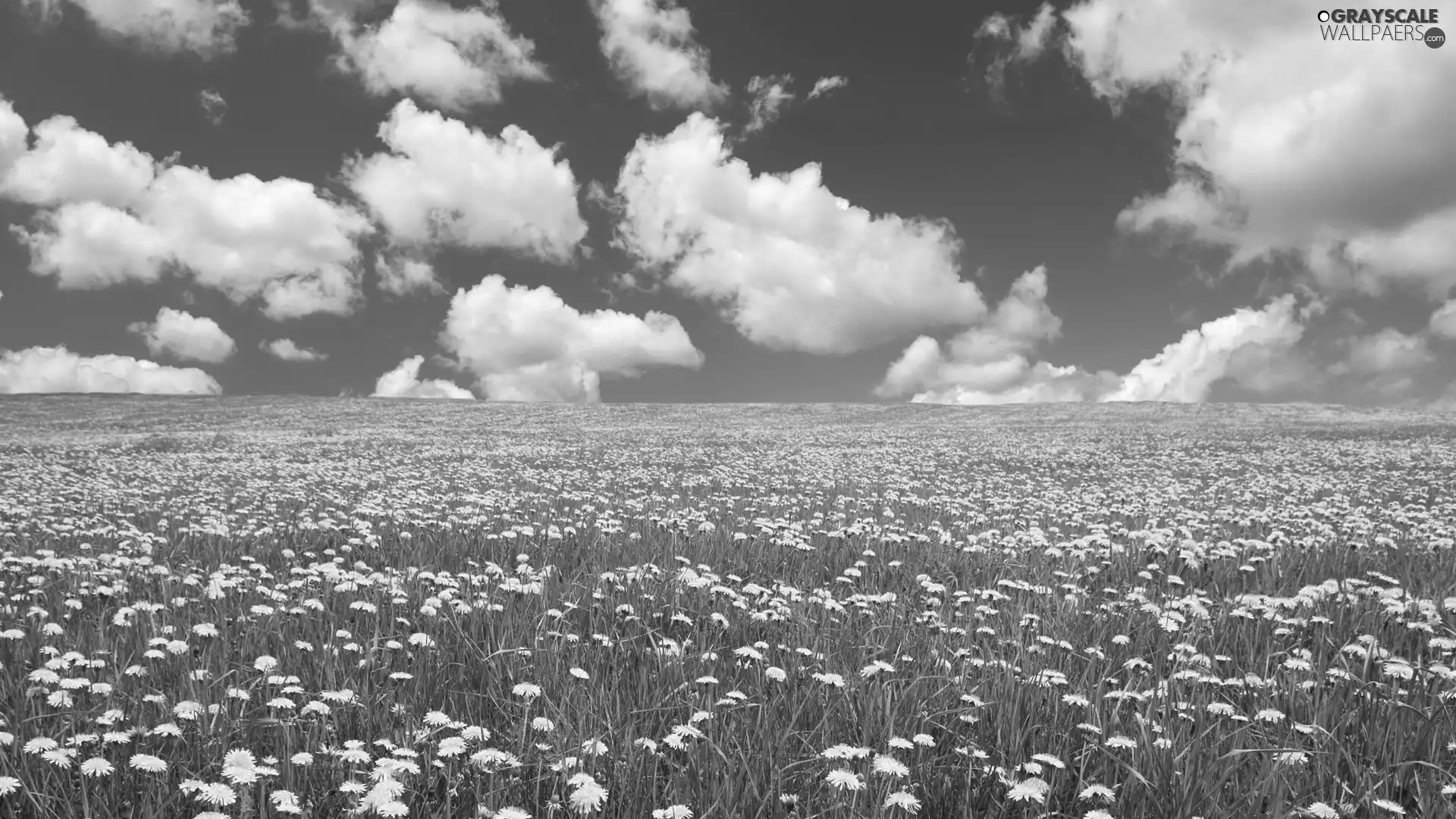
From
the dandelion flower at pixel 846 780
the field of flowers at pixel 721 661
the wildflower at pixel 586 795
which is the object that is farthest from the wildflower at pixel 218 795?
the dandelion flower at pixel 846 780

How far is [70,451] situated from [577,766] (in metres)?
32.8

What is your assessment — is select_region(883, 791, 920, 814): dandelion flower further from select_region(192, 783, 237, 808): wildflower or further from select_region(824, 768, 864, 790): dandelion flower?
select_region(192, 783, 237, 808): wildflower

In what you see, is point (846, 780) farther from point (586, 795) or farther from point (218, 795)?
point (218, 795)

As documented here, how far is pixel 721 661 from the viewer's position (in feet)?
15.3

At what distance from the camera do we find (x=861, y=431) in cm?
4550

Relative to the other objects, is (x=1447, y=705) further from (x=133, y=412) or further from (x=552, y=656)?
(x=133, y=412)

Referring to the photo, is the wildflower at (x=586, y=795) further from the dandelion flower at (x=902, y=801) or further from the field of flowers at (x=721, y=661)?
the dandelion flower at (x=902, y=801)

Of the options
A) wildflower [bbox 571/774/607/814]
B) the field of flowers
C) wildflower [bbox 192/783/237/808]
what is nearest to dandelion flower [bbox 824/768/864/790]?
the field of flowers

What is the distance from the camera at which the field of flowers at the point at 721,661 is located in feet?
9.78

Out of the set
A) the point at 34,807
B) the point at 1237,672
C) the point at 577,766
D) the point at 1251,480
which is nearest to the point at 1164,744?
the point at 1237,672

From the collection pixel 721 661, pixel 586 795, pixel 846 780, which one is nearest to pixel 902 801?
pixel 846 780

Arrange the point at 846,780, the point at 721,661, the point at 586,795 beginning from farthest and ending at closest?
1. the point at 721,661
2. the point at 846,780
3. the point at 586,795

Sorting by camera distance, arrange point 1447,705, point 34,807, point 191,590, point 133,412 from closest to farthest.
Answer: point 34,807, point 1447,705, point 191,590, point 133,412

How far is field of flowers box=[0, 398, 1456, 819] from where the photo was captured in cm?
298
